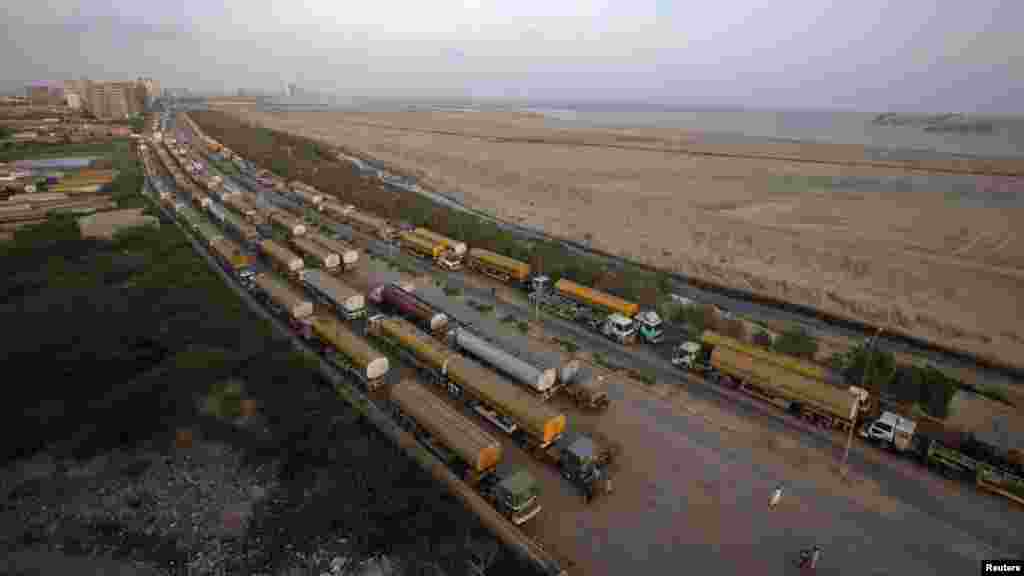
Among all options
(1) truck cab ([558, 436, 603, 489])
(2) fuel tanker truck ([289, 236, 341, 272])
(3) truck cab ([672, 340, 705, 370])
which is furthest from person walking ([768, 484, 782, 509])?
(2) fuel tanker truck ([289, 236, 341, 272])

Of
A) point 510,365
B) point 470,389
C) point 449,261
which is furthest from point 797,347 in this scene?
point 449,261

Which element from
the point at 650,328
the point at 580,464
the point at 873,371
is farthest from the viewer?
the point at 650,328

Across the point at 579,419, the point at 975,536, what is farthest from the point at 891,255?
the point at 579,419

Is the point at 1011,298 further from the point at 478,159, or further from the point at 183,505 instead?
the point at 478,159

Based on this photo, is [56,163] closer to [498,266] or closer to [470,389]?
[498,266]

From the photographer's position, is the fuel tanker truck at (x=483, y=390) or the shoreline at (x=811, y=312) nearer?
the fuel tanker truck at (x=483, y=390)

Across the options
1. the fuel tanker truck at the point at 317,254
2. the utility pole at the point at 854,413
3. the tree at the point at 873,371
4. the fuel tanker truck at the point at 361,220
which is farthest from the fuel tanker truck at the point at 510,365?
the fuel tanker truck at the point at 361,220

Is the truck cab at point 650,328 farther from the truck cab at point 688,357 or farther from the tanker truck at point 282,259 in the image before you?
the tanker truck at point 282,259
